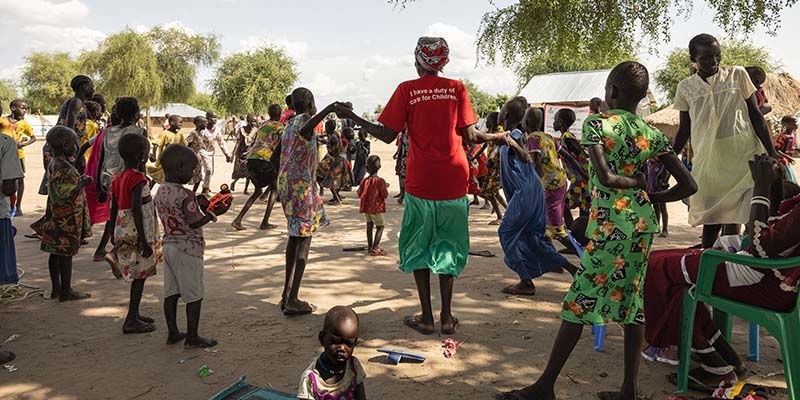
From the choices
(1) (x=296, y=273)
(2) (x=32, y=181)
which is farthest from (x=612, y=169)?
(2) (x=32, y=181)

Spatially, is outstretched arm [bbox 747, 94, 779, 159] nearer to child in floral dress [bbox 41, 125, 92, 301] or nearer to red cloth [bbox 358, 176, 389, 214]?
→ red cloth [bbox 358, 176, 389, 214]

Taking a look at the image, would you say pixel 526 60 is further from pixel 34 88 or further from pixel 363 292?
pixel 34 88

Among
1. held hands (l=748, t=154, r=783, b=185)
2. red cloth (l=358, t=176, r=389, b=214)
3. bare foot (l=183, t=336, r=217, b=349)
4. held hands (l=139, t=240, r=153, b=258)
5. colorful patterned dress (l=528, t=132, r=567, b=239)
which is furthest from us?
red cloth (l=358, t=176, r=389, b=214)

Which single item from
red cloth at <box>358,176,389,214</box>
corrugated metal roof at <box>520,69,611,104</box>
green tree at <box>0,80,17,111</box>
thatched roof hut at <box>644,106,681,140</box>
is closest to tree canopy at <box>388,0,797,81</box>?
red cloth at <box>358,176,389,214</box>

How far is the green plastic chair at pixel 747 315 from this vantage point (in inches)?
107

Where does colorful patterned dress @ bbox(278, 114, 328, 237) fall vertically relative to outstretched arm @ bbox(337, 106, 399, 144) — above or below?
below

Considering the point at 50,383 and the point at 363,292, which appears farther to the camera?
the point at 363,292

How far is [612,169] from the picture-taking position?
2.83 meters

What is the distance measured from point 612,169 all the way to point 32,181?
15.2m

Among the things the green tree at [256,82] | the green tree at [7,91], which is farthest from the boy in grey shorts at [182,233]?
the green tree at [7,91]

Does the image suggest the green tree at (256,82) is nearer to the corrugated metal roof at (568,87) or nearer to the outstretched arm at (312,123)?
the corrugated metal roof at (568,87)

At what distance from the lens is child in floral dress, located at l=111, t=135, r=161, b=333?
4.20 m

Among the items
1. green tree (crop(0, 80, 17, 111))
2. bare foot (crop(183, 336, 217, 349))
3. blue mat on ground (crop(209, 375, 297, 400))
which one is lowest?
blue mat on ground (crop(209, 375, 297, 400))

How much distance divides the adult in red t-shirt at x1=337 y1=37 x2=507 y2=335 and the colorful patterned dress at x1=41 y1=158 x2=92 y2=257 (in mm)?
2547
